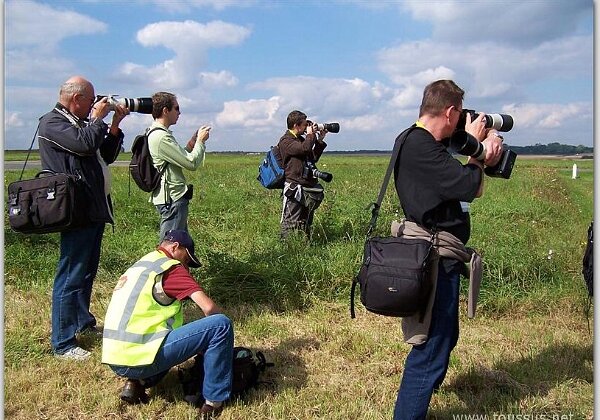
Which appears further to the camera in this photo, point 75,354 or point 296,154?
point 296,154

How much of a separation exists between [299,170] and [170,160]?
216cm

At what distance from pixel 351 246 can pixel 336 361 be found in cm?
186

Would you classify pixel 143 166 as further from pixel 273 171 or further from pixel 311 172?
pixel 311 172

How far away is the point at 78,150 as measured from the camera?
379 centimetres

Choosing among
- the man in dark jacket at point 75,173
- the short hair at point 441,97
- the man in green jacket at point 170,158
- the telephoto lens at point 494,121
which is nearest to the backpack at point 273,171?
the man in green jacket at point 170,158

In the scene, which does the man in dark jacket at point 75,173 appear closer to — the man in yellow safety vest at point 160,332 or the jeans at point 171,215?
the jeans at point 171,215

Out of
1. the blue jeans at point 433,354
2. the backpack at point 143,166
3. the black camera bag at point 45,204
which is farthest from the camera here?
the backpack at point 143,166

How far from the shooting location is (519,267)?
5.34 metres

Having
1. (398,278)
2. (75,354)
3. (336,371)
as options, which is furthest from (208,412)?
(398,278)

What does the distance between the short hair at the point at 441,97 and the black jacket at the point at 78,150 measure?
7.55 feet

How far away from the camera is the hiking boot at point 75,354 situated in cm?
396

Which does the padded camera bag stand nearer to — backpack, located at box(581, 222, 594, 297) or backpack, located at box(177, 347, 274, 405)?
backpack, located at box(581, 222, 594, 297)

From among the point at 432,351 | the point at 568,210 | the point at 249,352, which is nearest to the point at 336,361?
the point at 249,352

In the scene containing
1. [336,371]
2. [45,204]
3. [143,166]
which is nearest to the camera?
[45,204]
